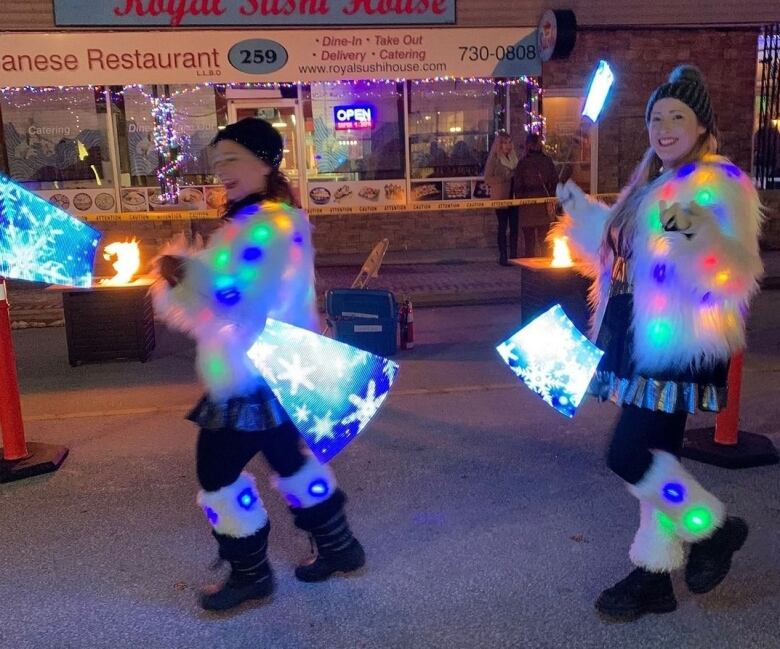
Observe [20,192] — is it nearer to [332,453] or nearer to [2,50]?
[332,453]

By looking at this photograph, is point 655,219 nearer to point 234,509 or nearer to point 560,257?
point 234,509

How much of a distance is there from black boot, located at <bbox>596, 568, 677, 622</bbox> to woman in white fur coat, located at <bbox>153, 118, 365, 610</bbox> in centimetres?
110

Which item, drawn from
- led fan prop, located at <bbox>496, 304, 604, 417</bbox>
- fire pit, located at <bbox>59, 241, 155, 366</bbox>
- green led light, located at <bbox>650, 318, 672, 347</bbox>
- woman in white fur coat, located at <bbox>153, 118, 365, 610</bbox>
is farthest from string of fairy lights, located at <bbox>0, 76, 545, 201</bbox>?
green led light, located at <bbox>650, 318, 672, 347</bbox>

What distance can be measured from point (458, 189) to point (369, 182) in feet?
4.76

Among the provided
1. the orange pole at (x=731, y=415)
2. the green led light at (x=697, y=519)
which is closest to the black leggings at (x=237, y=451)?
the green led light at (x=697, y=519)

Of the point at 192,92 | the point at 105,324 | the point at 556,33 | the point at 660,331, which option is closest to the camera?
the point at 660,331

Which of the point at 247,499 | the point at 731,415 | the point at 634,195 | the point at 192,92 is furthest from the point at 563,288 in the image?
the point at 192,92

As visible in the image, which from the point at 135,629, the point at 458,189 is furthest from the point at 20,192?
the point at 458,189

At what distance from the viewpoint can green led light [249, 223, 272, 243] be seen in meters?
2.75

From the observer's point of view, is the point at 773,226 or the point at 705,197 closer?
the point at 705,197

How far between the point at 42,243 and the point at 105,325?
11.1ft

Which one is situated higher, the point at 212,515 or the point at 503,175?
the point at 503,175

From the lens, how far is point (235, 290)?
8.96 ft

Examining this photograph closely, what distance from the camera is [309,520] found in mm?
3129
